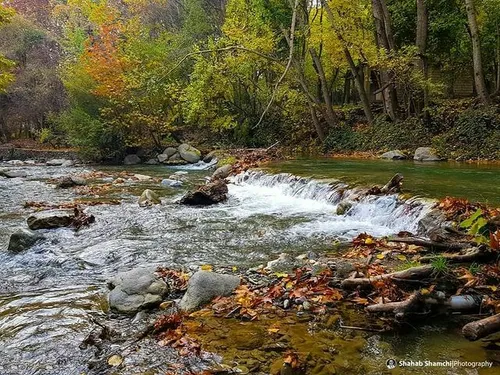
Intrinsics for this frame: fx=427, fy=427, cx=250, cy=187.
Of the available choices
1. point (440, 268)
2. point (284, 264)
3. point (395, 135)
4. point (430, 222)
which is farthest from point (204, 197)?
point (395, 135)

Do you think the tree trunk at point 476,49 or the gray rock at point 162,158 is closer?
the tree trunk at point 476,49

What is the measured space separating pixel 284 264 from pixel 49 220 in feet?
17.8

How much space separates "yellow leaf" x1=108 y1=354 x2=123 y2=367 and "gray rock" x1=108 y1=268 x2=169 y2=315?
37.0 inches

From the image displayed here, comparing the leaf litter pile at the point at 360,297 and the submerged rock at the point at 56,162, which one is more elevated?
the leaf litter pile at the point at 360,297

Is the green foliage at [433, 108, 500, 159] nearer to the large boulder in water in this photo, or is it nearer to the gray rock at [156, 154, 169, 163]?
the large boulder in water

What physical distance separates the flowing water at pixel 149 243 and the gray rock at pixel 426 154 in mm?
3418

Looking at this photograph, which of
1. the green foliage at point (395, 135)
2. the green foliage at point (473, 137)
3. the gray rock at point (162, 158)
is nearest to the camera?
the green foliage at point (473, 137)

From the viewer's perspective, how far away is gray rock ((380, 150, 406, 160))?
16.4m

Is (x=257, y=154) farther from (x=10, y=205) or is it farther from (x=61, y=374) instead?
(x=61, y=374)

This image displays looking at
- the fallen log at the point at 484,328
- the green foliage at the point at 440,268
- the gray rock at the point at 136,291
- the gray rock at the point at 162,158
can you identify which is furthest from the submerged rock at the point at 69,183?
the fallen log at the point at 484,328

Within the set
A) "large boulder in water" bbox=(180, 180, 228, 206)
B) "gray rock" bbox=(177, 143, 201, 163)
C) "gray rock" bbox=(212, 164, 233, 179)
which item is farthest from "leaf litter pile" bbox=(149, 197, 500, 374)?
"gray rock" bbox=(177, 143, 201, 163)

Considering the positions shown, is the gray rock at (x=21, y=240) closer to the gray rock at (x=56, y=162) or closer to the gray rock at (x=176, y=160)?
the gray rock at (x=176, y=160)

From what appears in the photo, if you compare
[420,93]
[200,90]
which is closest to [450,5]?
[420,93]

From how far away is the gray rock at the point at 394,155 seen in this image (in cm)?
1642
